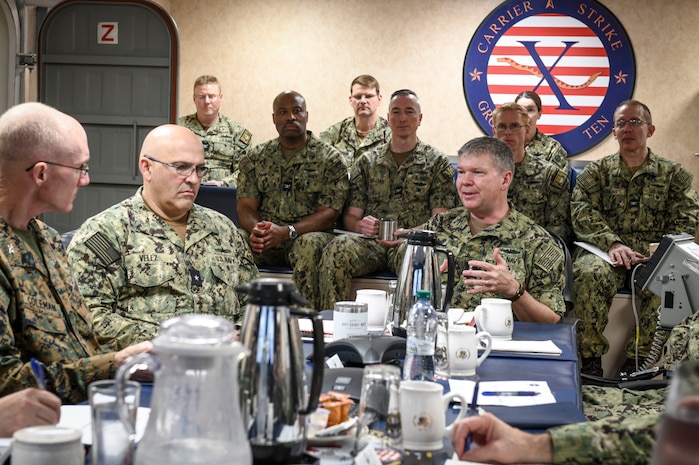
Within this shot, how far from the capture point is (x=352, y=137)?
23.7 ft

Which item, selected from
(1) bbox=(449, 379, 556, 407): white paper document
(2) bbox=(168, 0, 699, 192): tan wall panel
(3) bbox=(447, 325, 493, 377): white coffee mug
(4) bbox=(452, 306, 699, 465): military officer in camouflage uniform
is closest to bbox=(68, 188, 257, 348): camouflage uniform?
(3) bbox=(447, 325, 493, 377): white coffee mug

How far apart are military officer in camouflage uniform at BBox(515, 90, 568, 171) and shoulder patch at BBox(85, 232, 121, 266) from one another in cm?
392

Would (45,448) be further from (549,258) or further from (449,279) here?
(549,258)

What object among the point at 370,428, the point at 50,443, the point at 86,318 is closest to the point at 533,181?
the point at 86,318

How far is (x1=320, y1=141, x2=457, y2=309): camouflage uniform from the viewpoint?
17.8 ft

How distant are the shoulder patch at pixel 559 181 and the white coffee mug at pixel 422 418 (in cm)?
423

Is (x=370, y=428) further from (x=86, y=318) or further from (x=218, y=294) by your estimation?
(x=218, y=294)

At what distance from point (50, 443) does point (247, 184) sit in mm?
4707

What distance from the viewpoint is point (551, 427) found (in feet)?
5.85

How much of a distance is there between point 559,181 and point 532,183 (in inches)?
7.4

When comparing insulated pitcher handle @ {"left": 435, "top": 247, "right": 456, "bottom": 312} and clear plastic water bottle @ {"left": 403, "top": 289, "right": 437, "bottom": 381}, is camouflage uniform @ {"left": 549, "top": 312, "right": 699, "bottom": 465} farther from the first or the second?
insulated pitcher handle @ {"left": 435, "top": 247, "right": 456, "bottom": 312}

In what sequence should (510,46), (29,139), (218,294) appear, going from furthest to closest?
(510,46)
(218,294)
(29,139)

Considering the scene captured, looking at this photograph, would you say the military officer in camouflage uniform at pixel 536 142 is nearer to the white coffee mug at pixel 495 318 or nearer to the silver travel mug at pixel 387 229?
the silver travel mug at pixel 387 229

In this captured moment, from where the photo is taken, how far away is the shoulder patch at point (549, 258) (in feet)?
11.8
